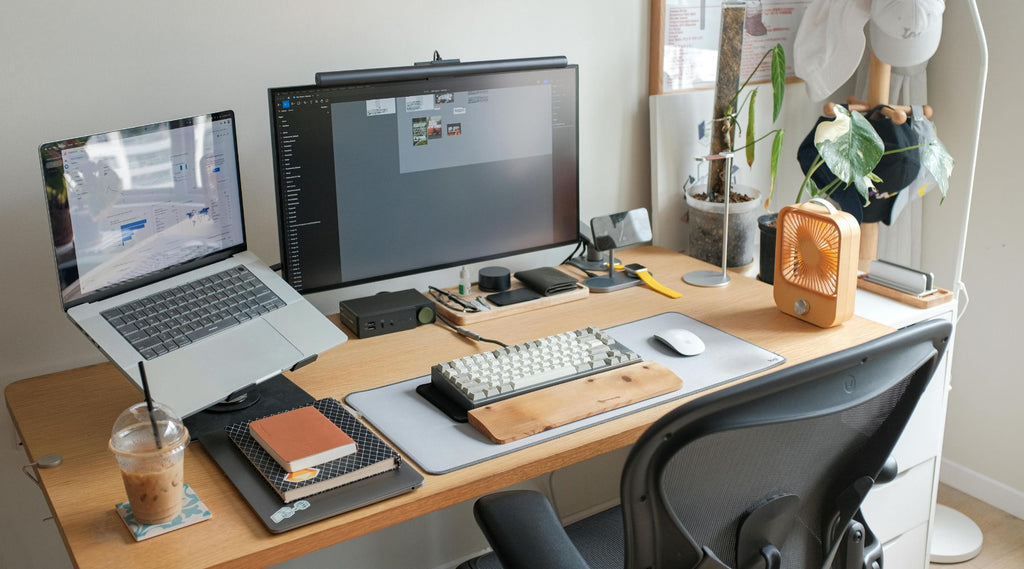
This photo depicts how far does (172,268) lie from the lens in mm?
1416

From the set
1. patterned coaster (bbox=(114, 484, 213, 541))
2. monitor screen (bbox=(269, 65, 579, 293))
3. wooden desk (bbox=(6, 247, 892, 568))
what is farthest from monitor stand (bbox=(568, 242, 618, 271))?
patterned coaster (bbox=(114, 484, 213, 541))

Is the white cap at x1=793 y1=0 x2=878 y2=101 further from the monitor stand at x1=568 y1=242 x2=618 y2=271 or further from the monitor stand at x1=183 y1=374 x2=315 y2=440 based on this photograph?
the monitor stand at x1=183 y1=374 x2=315 y2=440

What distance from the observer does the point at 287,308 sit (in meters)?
1.47

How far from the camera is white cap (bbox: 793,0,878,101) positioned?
2041 millimetres

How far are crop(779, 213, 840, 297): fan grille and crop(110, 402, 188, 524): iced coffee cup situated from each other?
112cm

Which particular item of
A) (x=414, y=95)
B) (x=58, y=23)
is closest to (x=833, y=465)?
(x=414, y=95)

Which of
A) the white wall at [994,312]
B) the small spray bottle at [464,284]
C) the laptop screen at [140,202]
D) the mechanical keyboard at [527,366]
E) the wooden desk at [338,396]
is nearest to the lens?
the wooden desk at [338,396]

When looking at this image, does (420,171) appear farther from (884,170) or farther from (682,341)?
(884,170)

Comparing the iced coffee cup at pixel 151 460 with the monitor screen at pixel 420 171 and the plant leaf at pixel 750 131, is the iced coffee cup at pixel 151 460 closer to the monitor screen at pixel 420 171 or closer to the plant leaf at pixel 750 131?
the monitor screen at pixel 420 171

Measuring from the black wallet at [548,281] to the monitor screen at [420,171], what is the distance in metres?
0.06

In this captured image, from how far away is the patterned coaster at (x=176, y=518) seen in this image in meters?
1.07

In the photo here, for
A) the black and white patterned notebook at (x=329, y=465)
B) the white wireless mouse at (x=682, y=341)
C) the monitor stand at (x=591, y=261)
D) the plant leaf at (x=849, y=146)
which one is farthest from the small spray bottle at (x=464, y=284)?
the plant leaf at (x=849, y=146)

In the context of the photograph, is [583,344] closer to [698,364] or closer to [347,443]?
[698,364]

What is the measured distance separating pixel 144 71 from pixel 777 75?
1369 millimetres
